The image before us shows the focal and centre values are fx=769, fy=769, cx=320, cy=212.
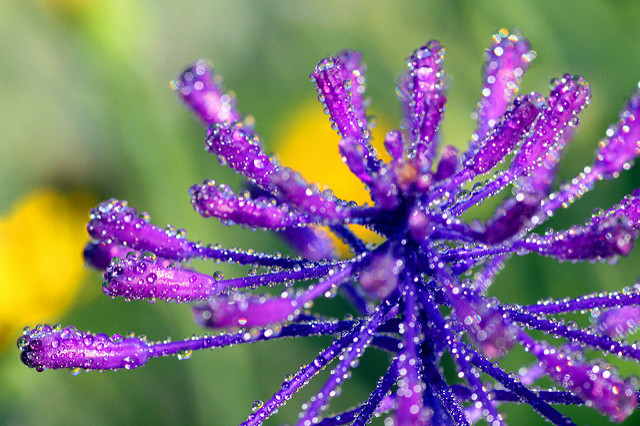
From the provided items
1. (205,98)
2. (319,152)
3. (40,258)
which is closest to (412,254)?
(205,98)

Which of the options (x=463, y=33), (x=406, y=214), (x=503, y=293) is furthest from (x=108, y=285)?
(x=463, y=33)

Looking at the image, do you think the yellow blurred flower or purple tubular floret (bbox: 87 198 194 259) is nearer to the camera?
purple tubular floret (bbox: 87 198 194 259)

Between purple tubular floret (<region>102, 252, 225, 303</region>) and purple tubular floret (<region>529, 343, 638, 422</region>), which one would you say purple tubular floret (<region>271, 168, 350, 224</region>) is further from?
purple tubular floret (<region>529, 343, 638, 422</region>)

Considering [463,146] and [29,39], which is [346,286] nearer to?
[463,146]

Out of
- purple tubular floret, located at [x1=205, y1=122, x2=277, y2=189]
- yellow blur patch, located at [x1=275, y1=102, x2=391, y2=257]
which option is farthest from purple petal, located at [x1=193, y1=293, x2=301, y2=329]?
yellow blur patch, located at [x1=275, y1=102, x2=391, y2=257]

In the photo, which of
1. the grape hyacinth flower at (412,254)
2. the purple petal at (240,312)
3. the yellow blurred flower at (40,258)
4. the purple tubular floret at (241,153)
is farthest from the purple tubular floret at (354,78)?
the yellow blurred flower at (40,258)

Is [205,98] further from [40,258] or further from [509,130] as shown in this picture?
[40,258]
